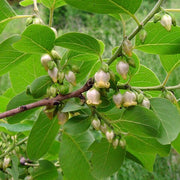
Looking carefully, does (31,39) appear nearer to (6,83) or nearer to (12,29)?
(6,83)

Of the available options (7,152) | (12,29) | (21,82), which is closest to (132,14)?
(21,82)

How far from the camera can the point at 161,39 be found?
0.55 m

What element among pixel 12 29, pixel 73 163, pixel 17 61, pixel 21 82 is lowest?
pixel 12 29

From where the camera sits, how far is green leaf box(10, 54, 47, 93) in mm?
730

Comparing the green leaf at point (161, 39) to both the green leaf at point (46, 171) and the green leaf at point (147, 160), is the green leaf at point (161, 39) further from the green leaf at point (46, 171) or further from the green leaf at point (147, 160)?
the green leaf at point (46, 171)

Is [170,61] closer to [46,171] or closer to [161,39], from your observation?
[161,39]

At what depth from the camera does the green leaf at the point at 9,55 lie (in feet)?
1.80

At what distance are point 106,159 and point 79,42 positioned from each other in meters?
0.26

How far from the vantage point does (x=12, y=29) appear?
4.85 m

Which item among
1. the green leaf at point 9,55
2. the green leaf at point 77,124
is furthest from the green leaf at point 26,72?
the green leaf at point 77,124

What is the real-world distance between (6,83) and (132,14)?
319 cm

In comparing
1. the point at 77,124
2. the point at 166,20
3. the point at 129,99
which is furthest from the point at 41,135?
the point at 166,20

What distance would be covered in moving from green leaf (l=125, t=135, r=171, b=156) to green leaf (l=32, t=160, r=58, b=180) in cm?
28

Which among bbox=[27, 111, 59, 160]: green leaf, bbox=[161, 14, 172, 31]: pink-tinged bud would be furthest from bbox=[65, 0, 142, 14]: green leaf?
bbox=[27, 111, 59, 160]: green leaf
